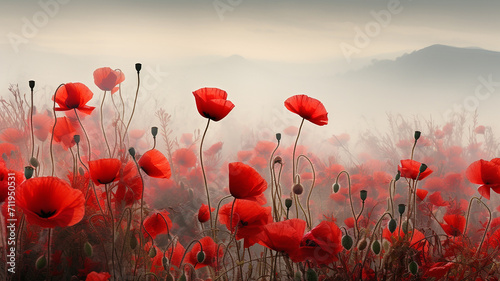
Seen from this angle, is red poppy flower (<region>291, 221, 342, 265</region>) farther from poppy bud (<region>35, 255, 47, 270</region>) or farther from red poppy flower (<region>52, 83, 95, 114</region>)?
red poppy flower (<region>52, 83, 95, 114</region>)

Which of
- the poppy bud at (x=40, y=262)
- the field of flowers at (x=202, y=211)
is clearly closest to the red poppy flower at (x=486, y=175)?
the field of flowers at (x=202, y=211)

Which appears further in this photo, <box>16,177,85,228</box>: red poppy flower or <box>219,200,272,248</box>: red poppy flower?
<box>219,200,272,248</box>: red poppy flower

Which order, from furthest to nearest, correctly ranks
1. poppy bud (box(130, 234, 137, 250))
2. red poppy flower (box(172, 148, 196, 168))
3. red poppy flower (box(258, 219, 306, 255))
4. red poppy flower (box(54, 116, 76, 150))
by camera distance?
red poppy flower (box(172, 148, 196, 168)) → red poppy flower (box(54, 116, 76, 150)) → poppy bud (box(130, 234, 137, 250)) → red poppy flower (box(258, 219, 306, 255))

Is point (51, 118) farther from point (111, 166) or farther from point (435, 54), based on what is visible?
point (435, 54)

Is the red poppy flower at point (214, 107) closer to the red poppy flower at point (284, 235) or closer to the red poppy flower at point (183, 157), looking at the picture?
the red poppy flower at point (284, 235)

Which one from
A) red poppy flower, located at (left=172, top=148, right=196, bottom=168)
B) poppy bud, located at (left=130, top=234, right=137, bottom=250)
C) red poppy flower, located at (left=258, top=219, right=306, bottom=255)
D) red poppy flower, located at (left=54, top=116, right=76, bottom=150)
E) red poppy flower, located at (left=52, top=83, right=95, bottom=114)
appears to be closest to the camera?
red poppy flower, located at (left=258, top=219, right=306, bottom=255)

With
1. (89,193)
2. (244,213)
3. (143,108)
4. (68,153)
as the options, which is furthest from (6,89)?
(244,213)

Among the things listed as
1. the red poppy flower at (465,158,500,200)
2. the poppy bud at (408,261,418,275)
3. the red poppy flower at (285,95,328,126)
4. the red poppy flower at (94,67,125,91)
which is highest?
the red poppy flower at (94,67,125,91)

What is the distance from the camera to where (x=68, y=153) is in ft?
4.73

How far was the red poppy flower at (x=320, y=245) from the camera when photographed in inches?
33.3

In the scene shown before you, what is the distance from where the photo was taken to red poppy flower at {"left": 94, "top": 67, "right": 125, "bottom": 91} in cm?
128

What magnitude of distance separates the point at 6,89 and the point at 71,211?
0.84m

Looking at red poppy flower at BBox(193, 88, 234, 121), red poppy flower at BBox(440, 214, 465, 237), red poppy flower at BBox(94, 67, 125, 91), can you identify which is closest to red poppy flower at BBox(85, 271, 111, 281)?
red poppy flower at BBox(193, 88, 234, 121)

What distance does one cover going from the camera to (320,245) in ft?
2.77
